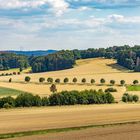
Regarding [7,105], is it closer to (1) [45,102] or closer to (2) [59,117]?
(1) [45,102]

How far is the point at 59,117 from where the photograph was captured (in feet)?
204

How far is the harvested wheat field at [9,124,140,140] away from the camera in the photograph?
4209cm

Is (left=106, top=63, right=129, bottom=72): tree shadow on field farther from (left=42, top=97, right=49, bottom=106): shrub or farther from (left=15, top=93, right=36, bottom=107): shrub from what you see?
(left=15, top=93, right=36, bottom=107): shrub

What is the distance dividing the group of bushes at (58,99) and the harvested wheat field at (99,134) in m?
29.5

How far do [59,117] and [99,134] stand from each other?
1794 cm

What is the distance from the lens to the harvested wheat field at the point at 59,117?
5325cm

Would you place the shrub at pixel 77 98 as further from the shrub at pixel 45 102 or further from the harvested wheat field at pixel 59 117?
the harvested wheat field at pixel 59 117

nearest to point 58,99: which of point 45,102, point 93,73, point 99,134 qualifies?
point 45,102

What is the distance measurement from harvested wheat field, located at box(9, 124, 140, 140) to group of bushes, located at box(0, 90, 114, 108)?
1163 inches

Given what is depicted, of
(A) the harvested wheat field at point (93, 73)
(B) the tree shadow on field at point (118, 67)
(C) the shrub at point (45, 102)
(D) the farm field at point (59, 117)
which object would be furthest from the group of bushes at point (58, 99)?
(B) the tree shadow on field at point (118, 67)

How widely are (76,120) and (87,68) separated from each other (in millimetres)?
135564

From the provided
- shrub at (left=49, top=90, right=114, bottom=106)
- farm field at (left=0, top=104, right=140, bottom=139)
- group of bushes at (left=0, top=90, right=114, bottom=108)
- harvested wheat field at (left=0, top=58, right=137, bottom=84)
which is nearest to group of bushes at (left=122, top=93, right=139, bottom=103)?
group of bushes at (left=0, top=90, right=114, bottom=108)

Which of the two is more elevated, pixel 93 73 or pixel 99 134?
pixel 99 134

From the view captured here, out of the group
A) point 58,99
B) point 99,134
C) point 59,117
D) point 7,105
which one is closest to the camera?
point 99,134
